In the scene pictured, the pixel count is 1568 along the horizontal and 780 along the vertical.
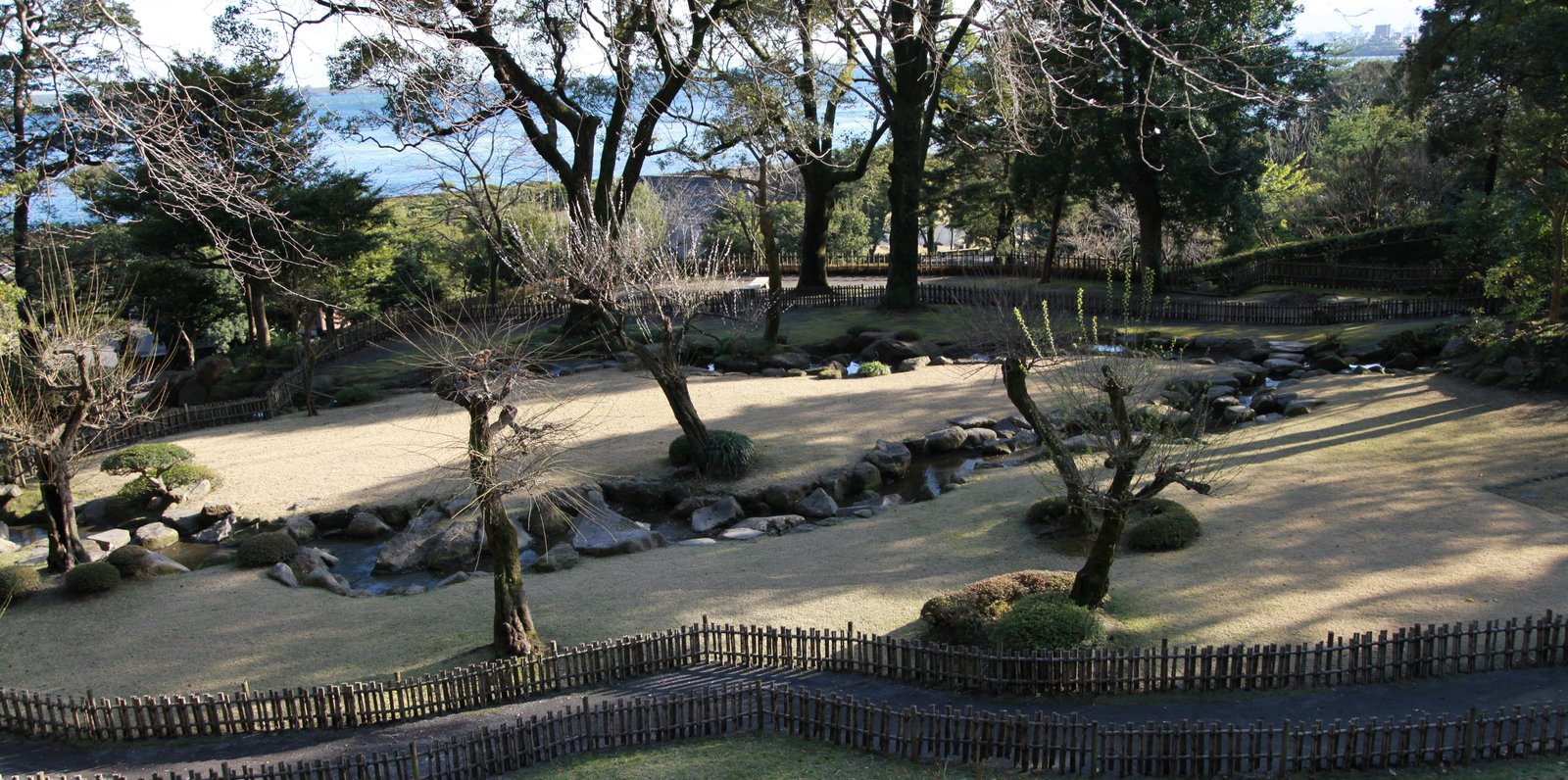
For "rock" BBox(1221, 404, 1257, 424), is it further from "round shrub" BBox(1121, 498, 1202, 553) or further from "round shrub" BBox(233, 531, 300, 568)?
"round shrub" BBox(233, 531, 300, 568)

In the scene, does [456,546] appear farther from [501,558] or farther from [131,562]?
[501,558]

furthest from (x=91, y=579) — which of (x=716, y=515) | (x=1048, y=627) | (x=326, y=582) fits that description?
(x=1048, y=627)

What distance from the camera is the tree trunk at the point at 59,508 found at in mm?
15344

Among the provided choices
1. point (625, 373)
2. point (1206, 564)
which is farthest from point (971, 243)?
point (1206, 564)

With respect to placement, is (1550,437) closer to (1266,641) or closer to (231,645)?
(1266,641)

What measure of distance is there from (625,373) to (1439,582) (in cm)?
2198

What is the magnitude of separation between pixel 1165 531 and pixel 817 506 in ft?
20.2

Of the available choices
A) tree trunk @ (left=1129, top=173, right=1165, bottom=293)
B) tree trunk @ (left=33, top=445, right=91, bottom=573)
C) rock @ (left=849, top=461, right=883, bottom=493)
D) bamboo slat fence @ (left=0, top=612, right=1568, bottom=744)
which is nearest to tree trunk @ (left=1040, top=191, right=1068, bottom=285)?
tree trunk @ (left=1129, top=173, right=1165, bottom=293)

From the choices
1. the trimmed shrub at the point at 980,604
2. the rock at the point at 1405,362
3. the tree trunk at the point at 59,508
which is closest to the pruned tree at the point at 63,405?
the tree trunk at the point at 59,508

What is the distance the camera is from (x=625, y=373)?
30.2m

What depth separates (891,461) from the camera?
20.4 m

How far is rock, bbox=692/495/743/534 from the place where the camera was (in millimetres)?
17719

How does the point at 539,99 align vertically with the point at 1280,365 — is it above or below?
above

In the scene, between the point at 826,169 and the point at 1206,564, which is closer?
the point at 1206,564
